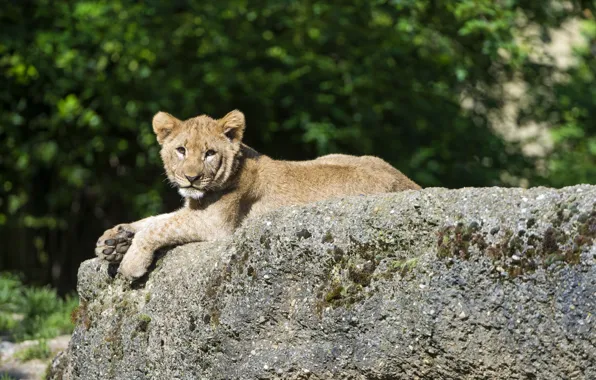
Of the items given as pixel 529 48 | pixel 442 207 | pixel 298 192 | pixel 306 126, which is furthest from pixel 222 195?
pixel 529 48

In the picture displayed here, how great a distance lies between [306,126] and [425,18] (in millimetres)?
2451

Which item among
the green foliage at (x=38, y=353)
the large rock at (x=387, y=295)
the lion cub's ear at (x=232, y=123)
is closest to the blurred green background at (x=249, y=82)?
the green foliage at (x=38, y=353)

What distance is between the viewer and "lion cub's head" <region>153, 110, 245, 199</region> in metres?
6.05

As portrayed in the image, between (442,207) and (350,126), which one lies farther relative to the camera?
(350,126)

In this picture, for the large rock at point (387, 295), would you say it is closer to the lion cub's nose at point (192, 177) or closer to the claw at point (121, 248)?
the claw at point (121, 248)

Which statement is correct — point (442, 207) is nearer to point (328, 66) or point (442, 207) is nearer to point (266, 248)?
point (266, 248)

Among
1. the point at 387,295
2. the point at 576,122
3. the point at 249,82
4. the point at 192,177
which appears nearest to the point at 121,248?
the point at 192,177

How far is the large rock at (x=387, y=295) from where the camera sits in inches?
151

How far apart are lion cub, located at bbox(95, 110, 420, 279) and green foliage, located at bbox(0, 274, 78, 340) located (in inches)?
127

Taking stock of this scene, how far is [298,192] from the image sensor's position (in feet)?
20.3

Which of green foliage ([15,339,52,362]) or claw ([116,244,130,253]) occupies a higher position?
claw ([116,244,130,253])

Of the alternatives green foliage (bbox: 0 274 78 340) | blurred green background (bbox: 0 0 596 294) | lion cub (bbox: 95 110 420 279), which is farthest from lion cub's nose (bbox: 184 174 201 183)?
blurred green background (bbox: 0 0 596 294)

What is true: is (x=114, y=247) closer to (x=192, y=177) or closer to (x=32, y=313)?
(x=192, y=177)

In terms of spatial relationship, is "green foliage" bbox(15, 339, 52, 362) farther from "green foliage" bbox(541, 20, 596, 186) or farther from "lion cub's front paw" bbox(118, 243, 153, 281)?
"green foliage" bbox(541, 20, 596, 186)
